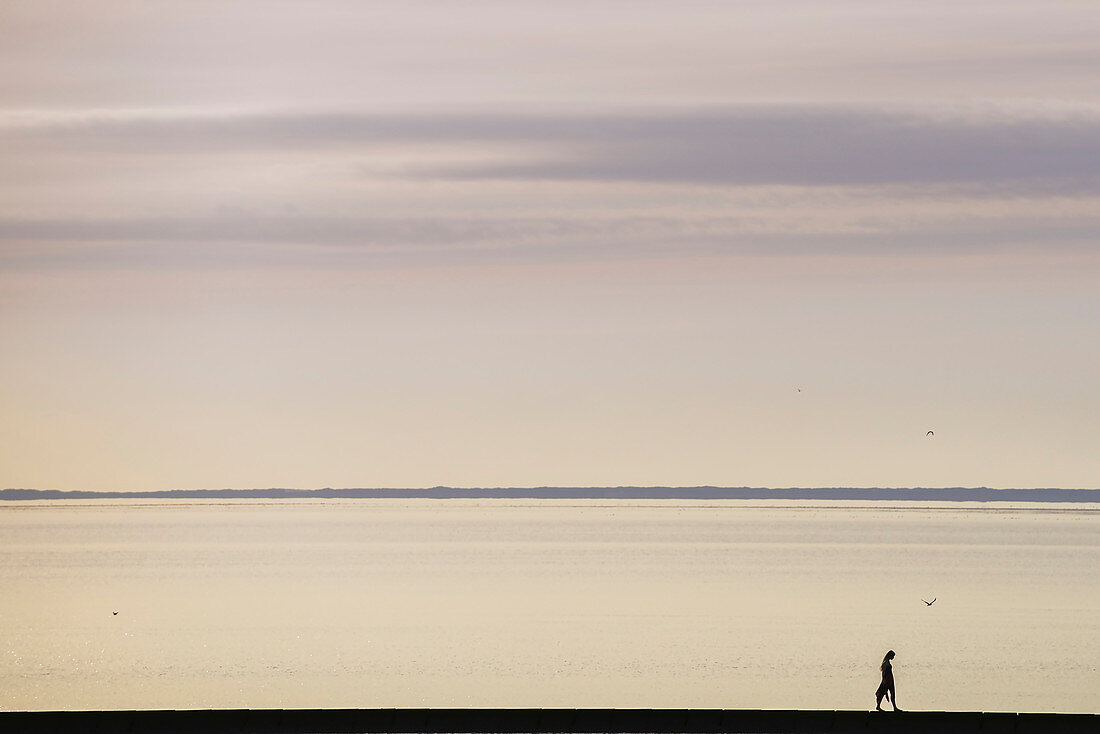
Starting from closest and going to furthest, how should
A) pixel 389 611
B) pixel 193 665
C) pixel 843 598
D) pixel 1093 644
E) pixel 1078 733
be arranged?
pixel 1078 733 < pixel 193 665 < pixel 1093 644 < pixel 389 611 < pixel 843 598

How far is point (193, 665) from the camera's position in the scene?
72.8m

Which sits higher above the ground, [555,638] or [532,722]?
[555,638]

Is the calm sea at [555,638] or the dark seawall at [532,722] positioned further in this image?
the calm sea at [555,638]

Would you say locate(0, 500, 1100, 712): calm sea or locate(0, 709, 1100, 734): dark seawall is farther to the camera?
locate(0, 500, 1100, 712): calm sea

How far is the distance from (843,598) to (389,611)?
35.0 m

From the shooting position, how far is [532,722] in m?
35.3

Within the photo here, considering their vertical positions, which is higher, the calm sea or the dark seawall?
the calm sea

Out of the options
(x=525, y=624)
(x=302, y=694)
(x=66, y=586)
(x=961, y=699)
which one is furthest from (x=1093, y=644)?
(x=66, y=586)

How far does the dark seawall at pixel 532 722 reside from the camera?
112ft

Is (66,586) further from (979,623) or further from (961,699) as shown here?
(961,699)

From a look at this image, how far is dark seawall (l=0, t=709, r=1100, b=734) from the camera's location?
3425 centimetres

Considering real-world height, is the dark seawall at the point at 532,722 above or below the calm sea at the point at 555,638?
below

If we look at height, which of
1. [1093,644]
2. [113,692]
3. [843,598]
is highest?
[843,598]

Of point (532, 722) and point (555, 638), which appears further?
point (555, 638)
